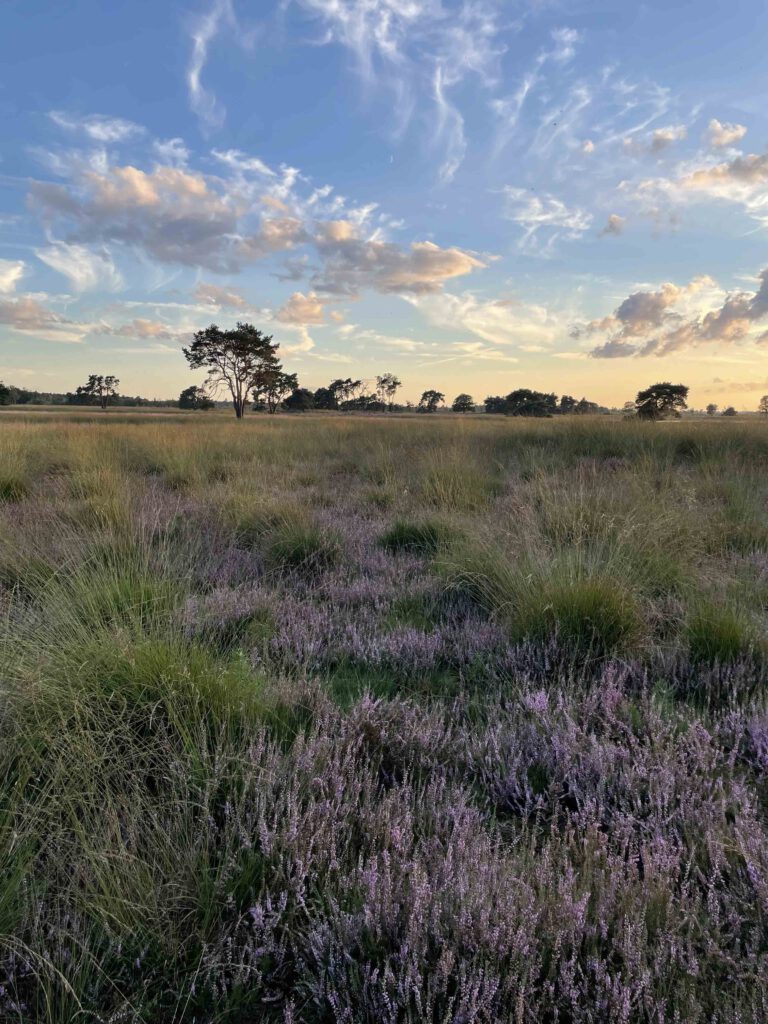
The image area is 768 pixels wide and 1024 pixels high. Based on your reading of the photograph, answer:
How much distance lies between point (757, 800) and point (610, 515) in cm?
366

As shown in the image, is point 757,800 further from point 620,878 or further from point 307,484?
point 307,484

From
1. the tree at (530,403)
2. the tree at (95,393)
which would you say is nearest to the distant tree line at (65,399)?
the tree at (95,393)

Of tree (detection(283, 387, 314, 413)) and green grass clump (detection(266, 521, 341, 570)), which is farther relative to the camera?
tree (detection(283, 387, 314, 413))

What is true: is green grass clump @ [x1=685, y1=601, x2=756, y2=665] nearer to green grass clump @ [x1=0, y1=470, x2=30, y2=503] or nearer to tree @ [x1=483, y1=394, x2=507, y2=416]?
green grass clump @ [x1=0, y1=470, x2=30, y2=503]

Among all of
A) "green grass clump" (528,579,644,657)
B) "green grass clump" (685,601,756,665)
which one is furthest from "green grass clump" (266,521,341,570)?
"green grass clump" (685,601,756,665)

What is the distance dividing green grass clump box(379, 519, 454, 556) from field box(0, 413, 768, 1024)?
1093 mm

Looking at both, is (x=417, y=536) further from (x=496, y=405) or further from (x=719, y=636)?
(x=496, y=405)

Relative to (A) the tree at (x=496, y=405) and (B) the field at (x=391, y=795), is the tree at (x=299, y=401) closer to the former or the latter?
(A) the tree at (x=496, y=405)

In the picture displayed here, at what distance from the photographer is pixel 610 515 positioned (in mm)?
5391

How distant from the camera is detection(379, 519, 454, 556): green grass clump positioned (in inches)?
225

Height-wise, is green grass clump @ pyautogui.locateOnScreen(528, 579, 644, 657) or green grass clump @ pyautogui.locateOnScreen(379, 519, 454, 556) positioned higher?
green grass clump @ pyautogui.locateOnScreen(528, 579, 644, 657)

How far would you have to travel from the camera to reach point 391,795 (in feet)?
6.08

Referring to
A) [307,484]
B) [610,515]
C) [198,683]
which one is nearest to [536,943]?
[198,683]

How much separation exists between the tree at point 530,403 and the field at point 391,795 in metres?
59.3
